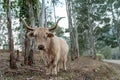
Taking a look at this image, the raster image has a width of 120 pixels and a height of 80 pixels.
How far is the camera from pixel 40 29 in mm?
10055

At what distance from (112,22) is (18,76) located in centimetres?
3981

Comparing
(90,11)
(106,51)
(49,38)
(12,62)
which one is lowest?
(106,51)

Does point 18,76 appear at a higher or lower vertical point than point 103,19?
lower


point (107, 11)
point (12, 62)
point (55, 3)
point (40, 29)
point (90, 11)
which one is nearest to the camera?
point (40, 29)

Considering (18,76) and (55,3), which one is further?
(55,3)

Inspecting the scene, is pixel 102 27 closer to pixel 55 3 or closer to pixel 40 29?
pixel 55 3

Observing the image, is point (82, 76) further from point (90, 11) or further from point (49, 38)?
point (90, 11)

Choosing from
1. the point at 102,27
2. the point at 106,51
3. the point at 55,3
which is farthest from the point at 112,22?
the point at 106,51

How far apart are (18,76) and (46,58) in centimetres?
116

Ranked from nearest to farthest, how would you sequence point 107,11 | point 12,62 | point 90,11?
1. point 12,62
2. point 90,11
3. point 107,11

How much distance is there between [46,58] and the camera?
10.5m

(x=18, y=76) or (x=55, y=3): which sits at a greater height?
(x=55, y=3)

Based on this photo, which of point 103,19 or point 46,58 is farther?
point 103,19

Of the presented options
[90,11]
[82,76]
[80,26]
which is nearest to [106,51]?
[80,26]
